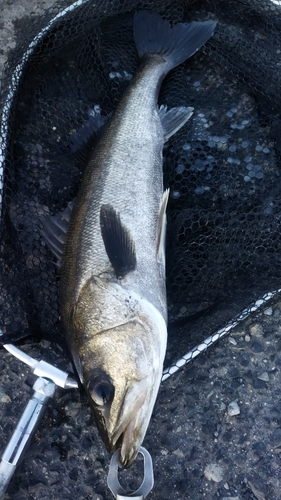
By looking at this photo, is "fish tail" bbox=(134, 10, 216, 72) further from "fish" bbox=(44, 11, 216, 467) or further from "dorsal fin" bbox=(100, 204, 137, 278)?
"dorsal fin" bbox=(100, 204, 137, 278)

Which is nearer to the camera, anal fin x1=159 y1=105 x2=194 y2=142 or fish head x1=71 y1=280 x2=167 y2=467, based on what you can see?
fish head x1=71 y1=280 x2=167 y2=467

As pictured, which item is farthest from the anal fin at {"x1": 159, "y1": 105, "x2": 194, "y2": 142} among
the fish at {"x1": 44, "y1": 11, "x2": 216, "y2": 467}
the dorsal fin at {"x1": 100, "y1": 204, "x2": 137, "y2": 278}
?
the dorsal fin at {"x1": 100, "y1": 204, "x2": 137, "y2": 278}

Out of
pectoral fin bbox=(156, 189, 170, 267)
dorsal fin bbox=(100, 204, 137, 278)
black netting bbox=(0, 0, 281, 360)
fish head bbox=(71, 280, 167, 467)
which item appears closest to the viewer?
fish head bbox=(71, 280, 167, 467)

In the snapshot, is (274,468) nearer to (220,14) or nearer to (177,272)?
(177,272)

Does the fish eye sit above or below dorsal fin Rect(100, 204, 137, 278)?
below

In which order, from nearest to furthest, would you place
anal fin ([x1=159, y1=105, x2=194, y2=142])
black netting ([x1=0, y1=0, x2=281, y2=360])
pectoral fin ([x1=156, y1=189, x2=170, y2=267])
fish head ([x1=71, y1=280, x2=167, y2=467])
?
1. fish head ([x1=71, y1=280, x2=167, y2=467])
2. pectoral fin ([x1=156, y1=189, x2=170, y2=267])
3. black netting ([x1=0, y1=0, x2=281, y2=360])
4. anal fin ([x1=159, y1=105, x2=194, y2=142])

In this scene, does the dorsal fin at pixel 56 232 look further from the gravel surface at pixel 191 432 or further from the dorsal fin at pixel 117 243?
the gravel surface at pixel 191 432

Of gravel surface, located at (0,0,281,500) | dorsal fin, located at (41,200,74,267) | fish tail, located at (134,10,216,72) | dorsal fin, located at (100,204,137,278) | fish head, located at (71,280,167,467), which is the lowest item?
gravel surface, located at (0,0,281,500)

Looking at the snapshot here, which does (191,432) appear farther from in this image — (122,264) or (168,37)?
(168,37)
